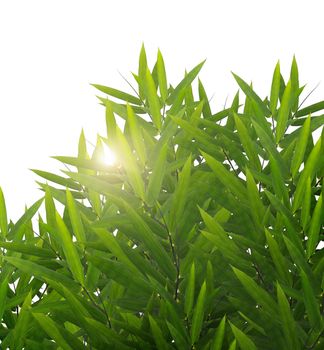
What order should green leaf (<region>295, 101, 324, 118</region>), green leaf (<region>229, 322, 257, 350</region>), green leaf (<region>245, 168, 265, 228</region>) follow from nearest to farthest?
green leaf (<region>229, 322, 257, 350</region>), green leaf (<region>245, 168, 265, 228</region>), green leaf (<region>295, 101, 324, 118</region>)

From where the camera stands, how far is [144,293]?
49.2 inches

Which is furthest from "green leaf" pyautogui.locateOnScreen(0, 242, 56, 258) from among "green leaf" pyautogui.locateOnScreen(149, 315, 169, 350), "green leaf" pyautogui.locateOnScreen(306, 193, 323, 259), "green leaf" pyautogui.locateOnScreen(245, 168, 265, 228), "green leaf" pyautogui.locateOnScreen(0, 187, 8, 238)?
"green leaf" pyautogui.locateOnScreen(306, 193, 323, 259)

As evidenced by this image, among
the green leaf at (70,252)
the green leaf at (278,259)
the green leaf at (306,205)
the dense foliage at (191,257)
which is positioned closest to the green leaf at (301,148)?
the dense foliage at (191,257)

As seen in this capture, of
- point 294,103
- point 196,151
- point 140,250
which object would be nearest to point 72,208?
point 140,250

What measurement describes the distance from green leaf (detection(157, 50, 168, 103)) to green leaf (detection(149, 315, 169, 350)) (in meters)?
0.72

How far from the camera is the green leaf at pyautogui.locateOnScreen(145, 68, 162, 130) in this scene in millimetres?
1596

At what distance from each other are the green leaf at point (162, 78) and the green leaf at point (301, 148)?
1.59 feet

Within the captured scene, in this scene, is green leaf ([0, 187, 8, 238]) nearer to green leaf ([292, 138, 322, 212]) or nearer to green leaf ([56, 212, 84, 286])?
green leaf ([56, 212, 84, 286])

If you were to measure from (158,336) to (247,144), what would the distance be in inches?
17.9

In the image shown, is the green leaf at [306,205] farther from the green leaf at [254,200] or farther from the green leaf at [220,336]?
the green leaf at [220,336]

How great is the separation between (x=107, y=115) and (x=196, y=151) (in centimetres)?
23

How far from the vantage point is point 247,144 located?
55.2 inches

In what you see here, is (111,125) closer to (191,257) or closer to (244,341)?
(191,257)

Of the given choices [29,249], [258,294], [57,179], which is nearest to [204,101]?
[57,179]
